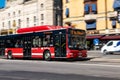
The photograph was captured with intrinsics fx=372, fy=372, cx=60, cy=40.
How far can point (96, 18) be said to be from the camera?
223 feet

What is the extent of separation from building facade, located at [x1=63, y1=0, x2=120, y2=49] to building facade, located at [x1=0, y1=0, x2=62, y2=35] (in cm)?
667

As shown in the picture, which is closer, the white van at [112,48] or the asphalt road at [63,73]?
the asphalt road at [63,73]

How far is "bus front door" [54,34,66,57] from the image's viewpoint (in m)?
28.5

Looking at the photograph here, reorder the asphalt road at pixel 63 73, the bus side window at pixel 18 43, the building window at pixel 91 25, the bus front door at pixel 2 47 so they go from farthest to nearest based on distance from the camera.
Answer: the building window at pixel 91 25
the bus front door at pixel 2 47
the bus side window at pixel 18 43
the asphalt road at pixel 63 73

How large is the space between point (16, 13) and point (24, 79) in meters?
76.6

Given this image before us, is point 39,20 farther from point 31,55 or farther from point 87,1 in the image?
point 31,55

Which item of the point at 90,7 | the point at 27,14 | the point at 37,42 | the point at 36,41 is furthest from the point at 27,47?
the point at 27,14

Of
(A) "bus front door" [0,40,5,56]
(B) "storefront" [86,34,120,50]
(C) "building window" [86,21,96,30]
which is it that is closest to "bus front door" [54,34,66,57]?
(A) "bus front door" [0,40,5,56]

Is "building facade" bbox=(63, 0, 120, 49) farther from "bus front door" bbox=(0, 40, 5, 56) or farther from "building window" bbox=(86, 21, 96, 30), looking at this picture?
"bus front door" bbox=(0, 40, 5, 56)

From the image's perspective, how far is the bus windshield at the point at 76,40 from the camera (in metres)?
A: 28.3

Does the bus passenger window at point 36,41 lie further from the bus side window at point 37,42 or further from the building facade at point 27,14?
the building facade at point 27,14

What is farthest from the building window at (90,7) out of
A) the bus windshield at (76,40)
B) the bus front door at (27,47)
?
the bus windshield at (76,40)

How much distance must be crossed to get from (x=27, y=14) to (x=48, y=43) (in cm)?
5699

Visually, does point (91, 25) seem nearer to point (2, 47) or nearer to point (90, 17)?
point (90, 17)
